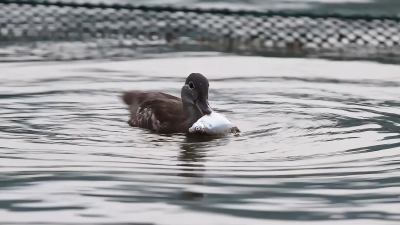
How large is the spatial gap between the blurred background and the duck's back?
17 cm

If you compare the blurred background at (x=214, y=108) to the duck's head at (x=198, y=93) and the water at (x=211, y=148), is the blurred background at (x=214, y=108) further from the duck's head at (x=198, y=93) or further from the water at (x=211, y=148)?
the duck's head at (x=198, y=93)

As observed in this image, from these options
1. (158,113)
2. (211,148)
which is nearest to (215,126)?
(211,148)

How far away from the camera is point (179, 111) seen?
11070 millimetres

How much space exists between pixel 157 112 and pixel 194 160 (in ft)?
6.79

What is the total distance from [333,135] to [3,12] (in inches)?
354

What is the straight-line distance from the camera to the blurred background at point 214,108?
23.3 feet

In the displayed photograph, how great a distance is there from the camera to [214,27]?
1725cm

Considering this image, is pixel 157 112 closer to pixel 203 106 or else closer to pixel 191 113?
pixel 191 113

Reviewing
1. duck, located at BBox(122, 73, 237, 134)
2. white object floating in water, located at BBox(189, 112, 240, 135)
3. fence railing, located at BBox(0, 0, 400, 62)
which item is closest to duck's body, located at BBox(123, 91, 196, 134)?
duck, located at BBox(122, 73, 237, 134)

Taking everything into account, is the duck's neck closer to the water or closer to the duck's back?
the duck's back

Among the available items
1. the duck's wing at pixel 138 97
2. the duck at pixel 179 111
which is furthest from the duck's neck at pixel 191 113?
the duck's wing at pixel 138 97

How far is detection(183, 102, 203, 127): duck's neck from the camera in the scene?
10609 mm

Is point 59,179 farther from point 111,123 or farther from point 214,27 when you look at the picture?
point 214,27

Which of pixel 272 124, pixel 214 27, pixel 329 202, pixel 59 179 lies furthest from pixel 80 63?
pixel 329 202
